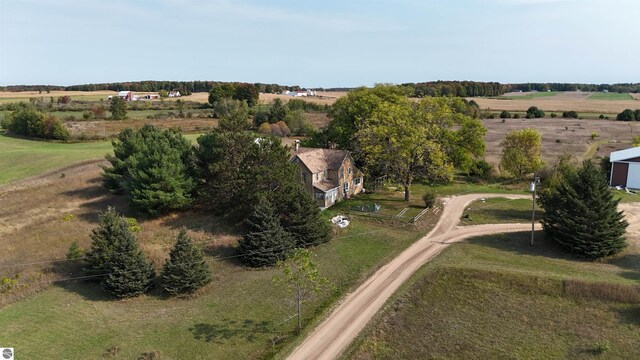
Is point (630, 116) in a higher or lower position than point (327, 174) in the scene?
higher

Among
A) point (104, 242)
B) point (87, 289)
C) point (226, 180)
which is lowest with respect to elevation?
point (87, 289)

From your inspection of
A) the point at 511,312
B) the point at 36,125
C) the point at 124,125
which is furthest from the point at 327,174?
the point at 124,125

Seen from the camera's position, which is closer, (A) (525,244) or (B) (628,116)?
(A) (525,244)

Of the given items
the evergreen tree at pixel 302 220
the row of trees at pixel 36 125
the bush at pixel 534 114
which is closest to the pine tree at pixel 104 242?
the evergreen tree at pixel 302 220

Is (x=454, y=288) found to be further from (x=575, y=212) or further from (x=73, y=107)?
(x=73, y=107)

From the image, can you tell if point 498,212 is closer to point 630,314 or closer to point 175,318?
point 630,314

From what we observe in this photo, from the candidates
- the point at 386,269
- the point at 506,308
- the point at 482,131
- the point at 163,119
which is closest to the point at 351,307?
the point at 386,269

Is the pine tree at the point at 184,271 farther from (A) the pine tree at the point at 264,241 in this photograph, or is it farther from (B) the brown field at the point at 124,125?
(B) the brown field at the point at 124,125

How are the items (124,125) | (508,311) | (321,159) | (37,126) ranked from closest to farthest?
(508,311), (321,159), (37,126), (124,125)
